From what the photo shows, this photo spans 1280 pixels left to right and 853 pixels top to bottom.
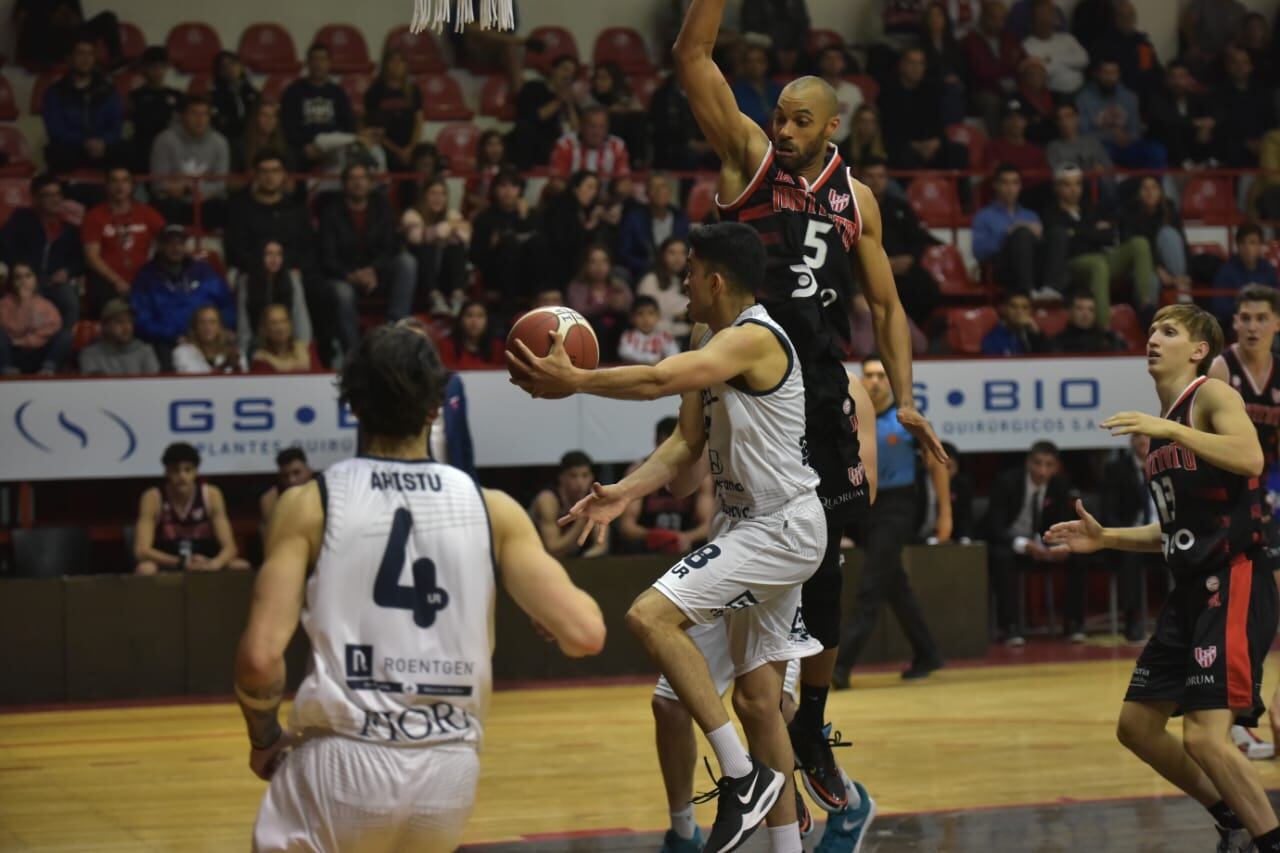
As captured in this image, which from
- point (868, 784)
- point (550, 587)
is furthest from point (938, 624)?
point (550, 587)

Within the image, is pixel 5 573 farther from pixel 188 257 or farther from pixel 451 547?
pixel 451 547

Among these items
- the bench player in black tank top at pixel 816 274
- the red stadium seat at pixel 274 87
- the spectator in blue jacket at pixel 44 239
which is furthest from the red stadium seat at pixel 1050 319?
the bench player in black tank top at pixel 816 274

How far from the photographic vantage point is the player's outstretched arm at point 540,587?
3.42 metres

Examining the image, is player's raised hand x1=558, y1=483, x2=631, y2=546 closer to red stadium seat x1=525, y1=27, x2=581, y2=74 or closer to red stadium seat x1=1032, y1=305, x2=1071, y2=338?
red stadium seat x1=1032, y1=305, x2=1071, y2=338

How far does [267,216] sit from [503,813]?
6.67m

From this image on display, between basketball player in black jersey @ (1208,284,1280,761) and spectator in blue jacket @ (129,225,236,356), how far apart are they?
23.1 feet

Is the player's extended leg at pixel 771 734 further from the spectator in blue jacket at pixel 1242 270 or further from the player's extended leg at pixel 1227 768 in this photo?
the spectator in blue jacket at pixel 1242 270

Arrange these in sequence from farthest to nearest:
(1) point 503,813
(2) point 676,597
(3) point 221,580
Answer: (3) point 221,580 < (1) point 503,813 < (2) point 676,597

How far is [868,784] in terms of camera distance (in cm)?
754

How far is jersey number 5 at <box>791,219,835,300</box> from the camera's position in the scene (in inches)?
231

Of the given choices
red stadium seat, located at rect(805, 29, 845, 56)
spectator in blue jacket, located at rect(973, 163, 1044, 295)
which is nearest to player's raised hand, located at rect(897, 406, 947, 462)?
spectator in blue jacket, located at rect(973, 163, 1044, 295)

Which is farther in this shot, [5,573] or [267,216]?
[267,216]

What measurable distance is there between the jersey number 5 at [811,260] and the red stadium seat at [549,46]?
1007cm

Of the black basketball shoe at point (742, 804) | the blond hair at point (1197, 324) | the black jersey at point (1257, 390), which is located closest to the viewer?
the black basketball shoe at point (742, 804)
